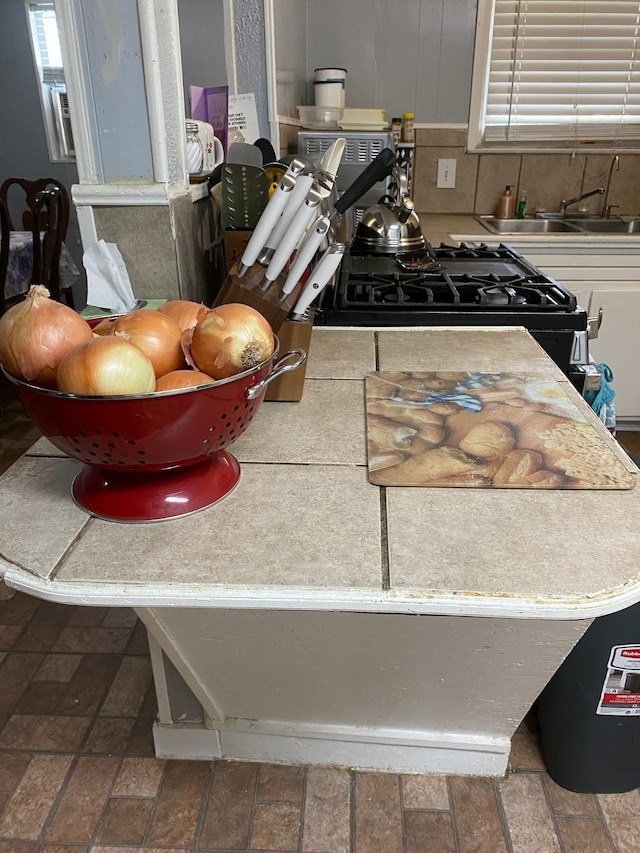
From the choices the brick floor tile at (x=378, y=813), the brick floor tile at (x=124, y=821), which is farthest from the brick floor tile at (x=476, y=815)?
the brick floor tile at (x=124, y=821)

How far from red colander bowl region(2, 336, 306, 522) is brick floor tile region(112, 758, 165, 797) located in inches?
36.2

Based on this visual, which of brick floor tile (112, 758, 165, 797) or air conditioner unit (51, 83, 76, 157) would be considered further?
air conditioner unit (51, 83, 76, 157)

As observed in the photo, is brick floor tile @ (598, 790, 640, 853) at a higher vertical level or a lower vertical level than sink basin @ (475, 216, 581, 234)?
lower

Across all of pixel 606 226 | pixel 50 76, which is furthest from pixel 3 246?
pixel 606 226

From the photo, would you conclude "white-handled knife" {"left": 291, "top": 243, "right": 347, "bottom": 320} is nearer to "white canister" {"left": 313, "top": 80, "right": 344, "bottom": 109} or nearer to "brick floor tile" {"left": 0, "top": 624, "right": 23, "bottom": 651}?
"brick floor tile" {"left": 0, "top": 624, "right": 23, "bottom": 651}

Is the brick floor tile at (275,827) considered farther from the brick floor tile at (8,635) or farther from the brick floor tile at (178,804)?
the brick floor tile at (8,635)

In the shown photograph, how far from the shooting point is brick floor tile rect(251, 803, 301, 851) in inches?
49.1

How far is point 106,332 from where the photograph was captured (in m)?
0.74

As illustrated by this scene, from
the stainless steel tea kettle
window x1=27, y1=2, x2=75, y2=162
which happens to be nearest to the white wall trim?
the stainless steel tea kettle

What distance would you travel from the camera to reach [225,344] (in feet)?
2.18

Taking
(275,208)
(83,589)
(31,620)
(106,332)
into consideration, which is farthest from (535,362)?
(31,620)

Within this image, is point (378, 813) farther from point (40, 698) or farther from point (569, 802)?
point (40, 698)

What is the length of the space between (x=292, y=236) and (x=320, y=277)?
78mm

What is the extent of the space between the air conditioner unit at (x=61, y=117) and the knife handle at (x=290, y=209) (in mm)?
3792
